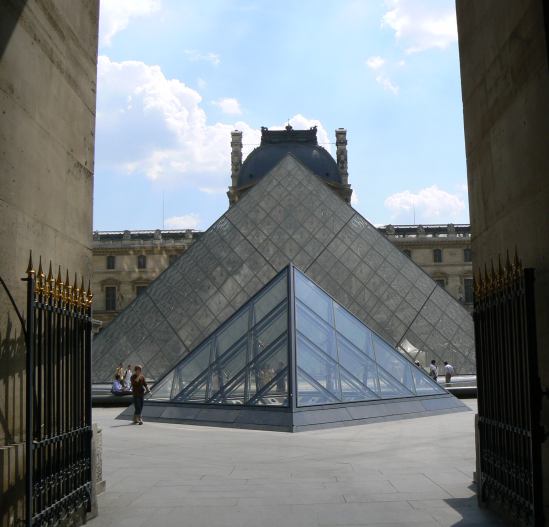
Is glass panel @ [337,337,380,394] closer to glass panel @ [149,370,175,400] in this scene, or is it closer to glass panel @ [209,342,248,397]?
glass panel @ [209,342,248,397]

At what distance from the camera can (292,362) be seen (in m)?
11.9

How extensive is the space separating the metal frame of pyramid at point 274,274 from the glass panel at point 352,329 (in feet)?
18.5

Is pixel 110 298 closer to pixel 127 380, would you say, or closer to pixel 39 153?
pixel 127 380

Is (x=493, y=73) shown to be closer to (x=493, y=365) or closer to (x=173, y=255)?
(x=493, y=365)

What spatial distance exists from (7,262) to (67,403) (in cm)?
106

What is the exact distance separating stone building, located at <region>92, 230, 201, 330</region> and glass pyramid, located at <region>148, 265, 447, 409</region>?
42266 millimetres

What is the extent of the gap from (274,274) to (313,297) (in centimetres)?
741

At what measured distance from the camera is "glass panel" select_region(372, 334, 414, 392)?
13.8 meters

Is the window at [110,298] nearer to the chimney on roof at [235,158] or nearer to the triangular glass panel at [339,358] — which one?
the chimney on roof at [235,158]

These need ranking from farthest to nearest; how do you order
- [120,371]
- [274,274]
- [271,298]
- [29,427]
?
[274,274], [120,371], [271,298], [29,427]

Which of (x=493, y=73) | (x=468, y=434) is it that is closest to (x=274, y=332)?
(x=468, y=434)

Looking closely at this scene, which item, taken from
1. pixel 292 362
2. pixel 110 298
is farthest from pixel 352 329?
pixel 110 298

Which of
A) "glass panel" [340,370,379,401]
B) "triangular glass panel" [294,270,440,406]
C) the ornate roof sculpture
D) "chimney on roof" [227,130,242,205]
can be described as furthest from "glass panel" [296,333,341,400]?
"chimney on roof" [227,130,242,205]

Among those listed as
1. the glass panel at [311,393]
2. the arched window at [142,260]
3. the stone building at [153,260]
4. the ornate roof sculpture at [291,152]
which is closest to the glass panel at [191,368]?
the glass panel at [311,393]
